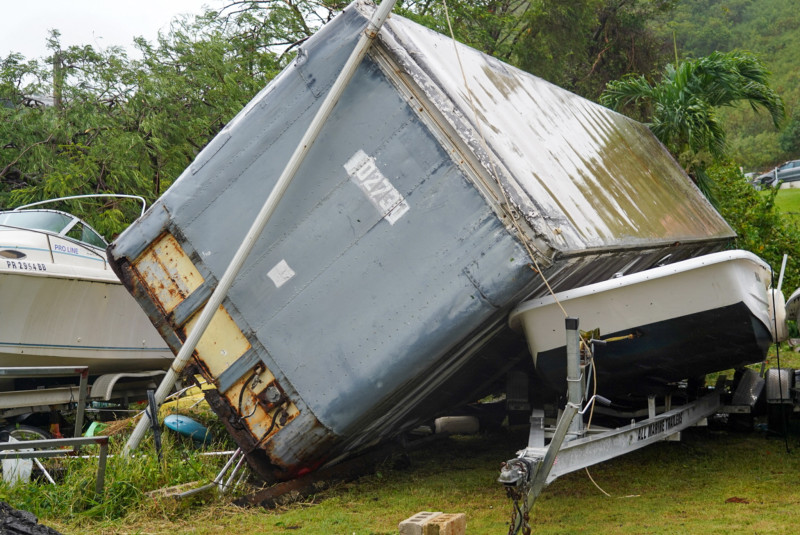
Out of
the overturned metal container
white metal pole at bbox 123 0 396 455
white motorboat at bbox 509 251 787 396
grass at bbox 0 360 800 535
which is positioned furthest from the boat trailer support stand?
white metal pole at bbox 123 0 396 455

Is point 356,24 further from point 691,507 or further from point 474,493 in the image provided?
point 691,507

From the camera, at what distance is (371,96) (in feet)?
19.7

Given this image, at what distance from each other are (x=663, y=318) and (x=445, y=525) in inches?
89.2

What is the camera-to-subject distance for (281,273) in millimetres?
6023

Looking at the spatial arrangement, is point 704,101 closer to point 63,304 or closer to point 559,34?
point 559,34

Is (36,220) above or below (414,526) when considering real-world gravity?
above

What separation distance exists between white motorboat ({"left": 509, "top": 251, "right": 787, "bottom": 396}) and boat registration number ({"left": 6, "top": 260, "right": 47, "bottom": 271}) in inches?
210

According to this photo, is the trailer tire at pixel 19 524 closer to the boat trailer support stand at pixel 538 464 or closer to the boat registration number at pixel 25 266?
the boat trailer support stand at pixel 538 464

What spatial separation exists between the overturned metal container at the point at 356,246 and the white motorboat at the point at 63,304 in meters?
2.63

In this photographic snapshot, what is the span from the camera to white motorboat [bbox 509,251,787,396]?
5637mm

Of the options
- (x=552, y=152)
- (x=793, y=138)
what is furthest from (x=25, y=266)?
(x=793, y=138)

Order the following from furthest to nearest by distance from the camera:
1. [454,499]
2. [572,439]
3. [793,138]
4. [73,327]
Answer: [793,138], [73,327], [454,499], [572,439]

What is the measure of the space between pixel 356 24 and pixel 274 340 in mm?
2404

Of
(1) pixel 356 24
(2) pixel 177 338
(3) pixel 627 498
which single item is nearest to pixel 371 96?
(1) pixel 356 24
